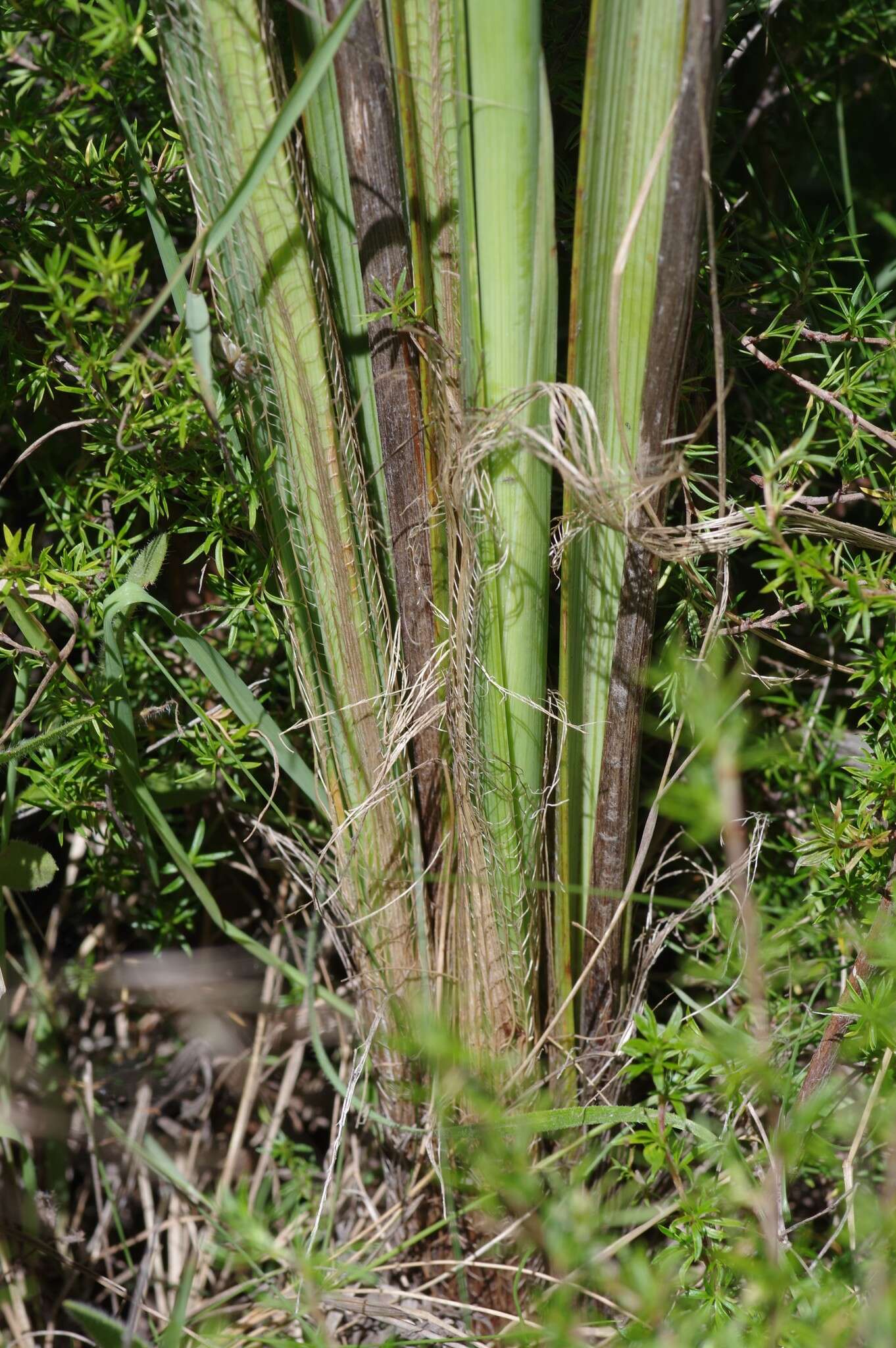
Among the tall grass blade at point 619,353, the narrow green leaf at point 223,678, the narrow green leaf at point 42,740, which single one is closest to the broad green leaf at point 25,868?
the narrow green leaf at point 42,740

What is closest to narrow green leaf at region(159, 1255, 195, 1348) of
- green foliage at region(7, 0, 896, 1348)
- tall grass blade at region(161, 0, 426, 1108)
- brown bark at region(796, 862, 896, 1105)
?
green foliage at region(7, 0, 896, 1348)

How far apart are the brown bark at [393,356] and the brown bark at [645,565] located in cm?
17

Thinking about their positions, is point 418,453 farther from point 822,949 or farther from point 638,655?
point 822,949

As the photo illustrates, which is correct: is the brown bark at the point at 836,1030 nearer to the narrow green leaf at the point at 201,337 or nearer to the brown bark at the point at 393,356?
the brown bark at the point at 393,356

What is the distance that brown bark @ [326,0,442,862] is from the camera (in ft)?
2.45

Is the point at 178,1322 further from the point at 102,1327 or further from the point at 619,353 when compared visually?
the point at 619,353

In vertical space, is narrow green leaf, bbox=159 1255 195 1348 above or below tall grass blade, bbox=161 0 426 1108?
below

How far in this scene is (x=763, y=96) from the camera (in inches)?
45.9

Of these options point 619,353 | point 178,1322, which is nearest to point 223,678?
point 619,353

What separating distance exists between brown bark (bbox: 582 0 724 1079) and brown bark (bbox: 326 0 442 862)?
0.17m

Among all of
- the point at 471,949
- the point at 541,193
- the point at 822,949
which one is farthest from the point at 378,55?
the point at 822,949

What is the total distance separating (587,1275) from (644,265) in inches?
34.4

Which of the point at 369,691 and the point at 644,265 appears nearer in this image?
the point at 644,265

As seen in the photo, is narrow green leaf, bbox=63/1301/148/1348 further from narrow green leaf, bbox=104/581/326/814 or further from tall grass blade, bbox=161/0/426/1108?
narrow green leaf, bbox=104/581/326/814
